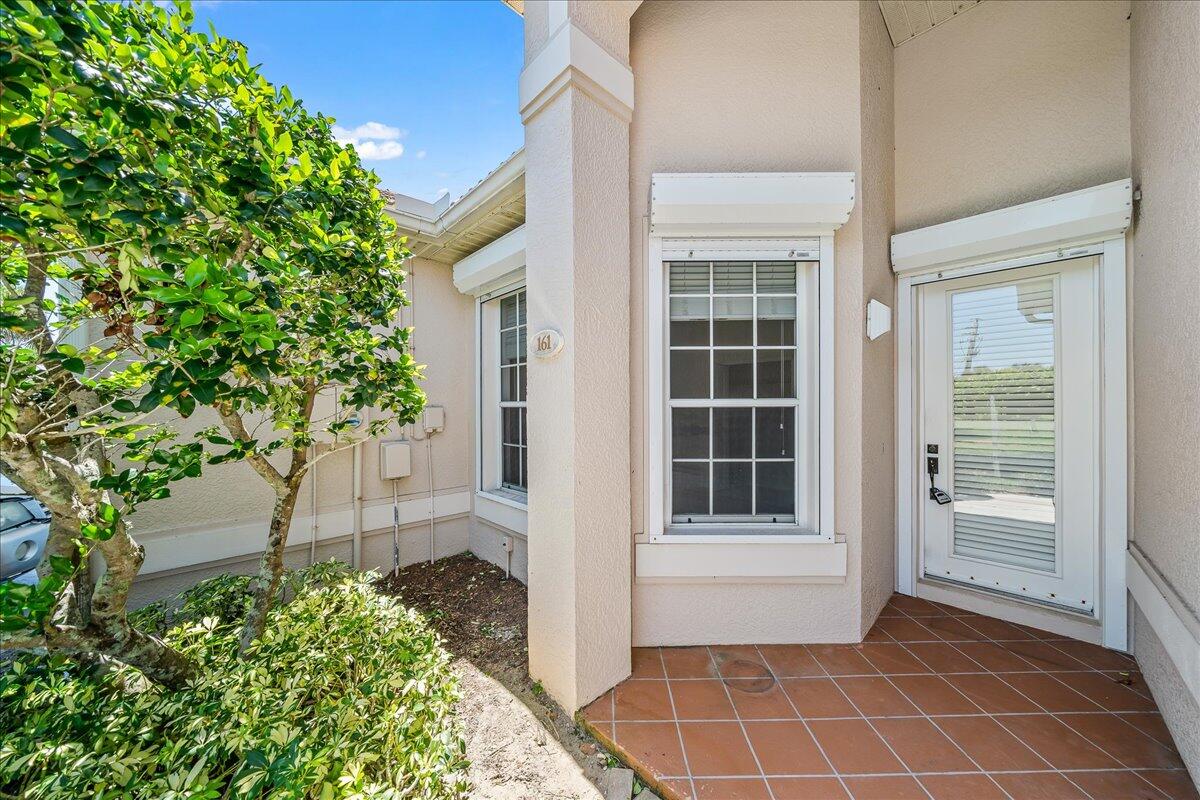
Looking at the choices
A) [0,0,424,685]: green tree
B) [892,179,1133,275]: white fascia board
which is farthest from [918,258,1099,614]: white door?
[0,0,424,685]: green tree

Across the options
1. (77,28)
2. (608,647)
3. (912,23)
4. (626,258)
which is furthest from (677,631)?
(912,23)

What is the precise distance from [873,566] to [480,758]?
289cm

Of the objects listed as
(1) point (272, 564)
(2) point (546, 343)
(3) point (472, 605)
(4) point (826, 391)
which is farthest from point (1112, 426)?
(1) point (272, 564)

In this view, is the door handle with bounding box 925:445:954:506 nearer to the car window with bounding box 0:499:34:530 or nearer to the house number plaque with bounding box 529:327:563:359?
the house number plaque with bounding box 529:327:563:359

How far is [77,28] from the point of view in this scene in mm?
1181

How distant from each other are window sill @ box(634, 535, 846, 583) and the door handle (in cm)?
125

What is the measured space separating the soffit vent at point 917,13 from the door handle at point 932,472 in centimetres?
337

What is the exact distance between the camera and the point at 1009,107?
10.3 feet

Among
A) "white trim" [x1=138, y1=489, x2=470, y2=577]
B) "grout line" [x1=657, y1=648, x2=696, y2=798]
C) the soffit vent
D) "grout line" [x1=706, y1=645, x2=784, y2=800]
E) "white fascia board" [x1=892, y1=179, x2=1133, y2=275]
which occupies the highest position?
the soffit vent

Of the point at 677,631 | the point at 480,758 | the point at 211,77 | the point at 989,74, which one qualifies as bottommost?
the point at 480,758

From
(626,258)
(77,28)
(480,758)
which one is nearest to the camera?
(77,28)

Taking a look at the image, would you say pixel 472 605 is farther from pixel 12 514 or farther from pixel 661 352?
pixel 12 514

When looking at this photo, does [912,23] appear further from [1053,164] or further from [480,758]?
[480,758]

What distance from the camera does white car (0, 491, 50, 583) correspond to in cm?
400
